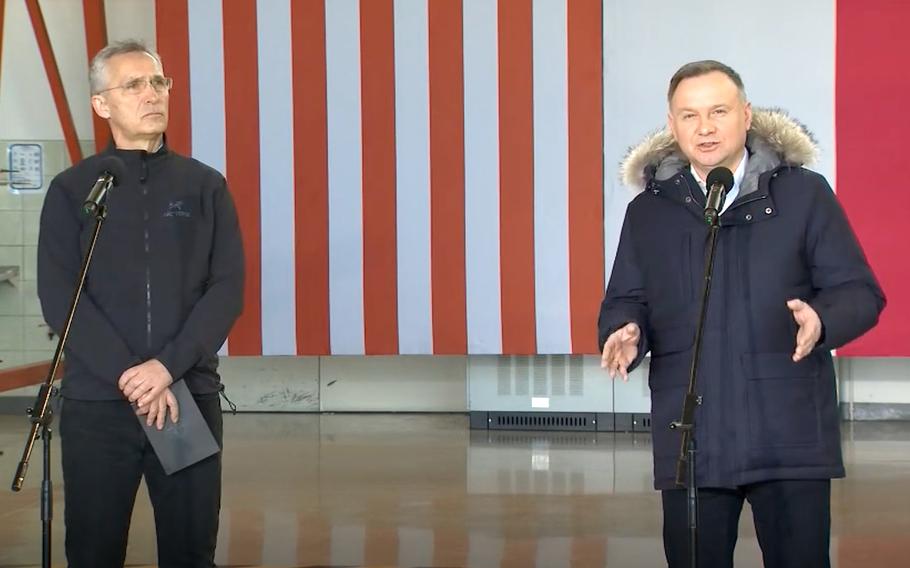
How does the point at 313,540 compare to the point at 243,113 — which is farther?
the point at 243,113

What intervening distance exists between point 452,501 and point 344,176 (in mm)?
2126

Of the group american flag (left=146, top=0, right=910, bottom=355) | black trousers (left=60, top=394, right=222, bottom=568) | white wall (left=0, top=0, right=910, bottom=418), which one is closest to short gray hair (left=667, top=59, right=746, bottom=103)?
black trousers (left=60, top=394, right=222, bottom=568)

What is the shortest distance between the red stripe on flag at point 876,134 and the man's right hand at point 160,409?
4.35 m

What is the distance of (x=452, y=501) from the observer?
16.1 feet

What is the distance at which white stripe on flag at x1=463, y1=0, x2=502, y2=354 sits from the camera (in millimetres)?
6328

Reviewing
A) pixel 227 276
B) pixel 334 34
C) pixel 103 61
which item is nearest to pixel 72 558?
pixel 227 276

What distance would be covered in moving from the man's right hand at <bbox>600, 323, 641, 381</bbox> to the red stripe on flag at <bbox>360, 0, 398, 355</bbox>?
4109 mm

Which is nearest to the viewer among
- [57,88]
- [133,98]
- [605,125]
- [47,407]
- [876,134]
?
[47,407]

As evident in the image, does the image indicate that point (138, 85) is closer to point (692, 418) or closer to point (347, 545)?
point (692, 418)

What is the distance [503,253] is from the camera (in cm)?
640

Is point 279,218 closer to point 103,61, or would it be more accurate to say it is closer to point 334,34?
point 334,34

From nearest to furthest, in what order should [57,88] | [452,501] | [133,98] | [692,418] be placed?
[692,418] → [133,98] → [452,501] → [57,88]

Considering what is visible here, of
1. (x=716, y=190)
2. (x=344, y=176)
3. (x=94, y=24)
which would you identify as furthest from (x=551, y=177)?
(x=716, y=190)

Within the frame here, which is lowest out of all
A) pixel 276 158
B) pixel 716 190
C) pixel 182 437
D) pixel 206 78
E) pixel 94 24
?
pixel 182 437
